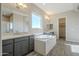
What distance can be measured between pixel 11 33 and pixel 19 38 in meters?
0.31

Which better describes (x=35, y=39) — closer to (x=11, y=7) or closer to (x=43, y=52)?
(x=43, y=52)

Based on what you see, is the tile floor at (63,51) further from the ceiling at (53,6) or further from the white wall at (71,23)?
the ceiling at (53,6)

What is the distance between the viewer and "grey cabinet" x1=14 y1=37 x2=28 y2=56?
2748 mm

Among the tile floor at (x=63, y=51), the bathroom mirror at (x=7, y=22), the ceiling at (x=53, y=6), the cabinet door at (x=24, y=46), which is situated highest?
the ceiling at (x=53, y=6)

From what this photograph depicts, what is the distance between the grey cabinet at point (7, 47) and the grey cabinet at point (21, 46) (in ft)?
0.67

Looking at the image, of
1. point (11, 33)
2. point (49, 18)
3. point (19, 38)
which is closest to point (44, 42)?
point (19, 38)

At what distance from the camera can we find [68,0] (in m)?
0.83

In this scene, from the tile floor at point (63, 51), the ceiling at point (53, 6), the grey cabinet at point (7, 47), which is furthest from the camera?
the ceiling at point (53, 6)

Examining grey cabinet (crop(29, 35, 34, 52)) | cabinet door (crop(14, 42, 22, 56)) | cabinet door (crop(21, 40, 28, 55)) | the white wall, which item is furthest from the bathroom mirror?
the white wall

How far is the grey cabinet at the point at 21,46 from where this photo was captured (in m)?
2.75

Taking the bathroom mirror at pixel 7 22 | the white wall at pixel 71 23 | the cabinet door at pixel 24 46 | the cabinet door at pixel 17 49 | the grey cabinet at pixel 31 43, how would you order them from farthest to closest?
the white wall at pixel 71 23 → the grey cabinet at pixel 31 43 → the cabinet door at pixel 24 46 → the cabinet door at pixel 17 49 → the bathroom mirror at pixel 7 22

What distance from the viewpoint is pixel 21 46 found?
304cm

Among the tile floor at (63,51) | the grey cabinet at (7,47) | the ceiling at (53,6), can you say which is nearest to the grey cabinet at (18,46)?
the grey cabinet at (7,47)

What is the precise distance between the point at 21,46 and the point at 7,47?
0.73m
